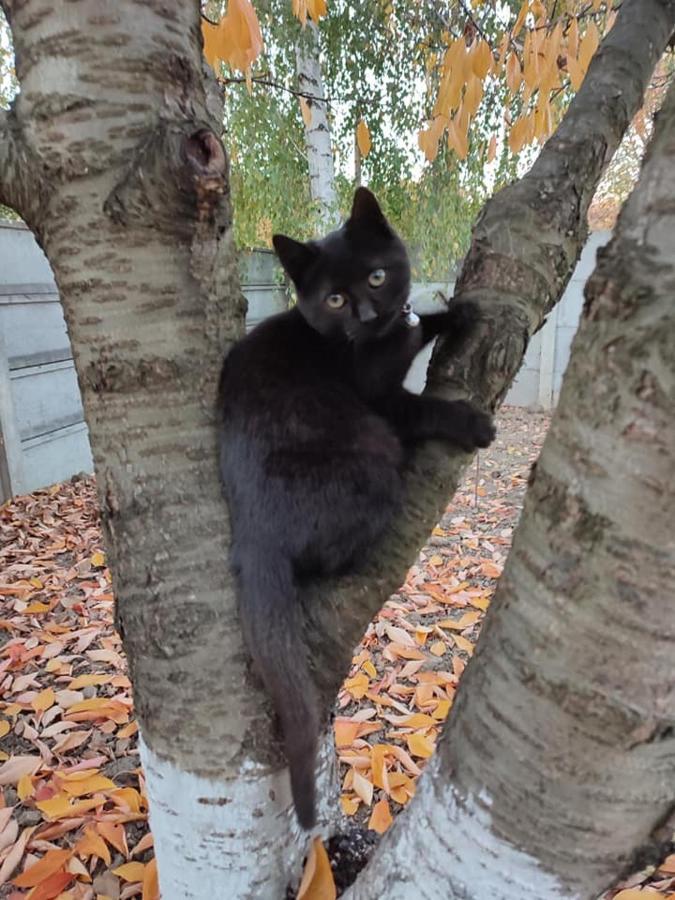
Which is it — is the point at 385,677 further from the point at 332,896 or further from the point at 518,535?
the point at 518,535

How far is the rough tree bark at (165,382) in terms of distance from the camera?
80cm

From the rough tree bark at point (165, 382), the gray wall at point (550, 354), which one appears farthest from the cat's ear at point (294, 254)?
the gray wall at point (550, 354)

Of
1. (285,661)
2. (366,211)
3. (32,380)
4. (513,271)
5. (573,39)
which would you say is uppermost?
(573,39)

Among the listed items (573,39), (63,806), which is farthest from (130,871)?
(573,39)

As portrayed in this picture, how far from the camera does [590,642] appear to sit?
0.52 meters

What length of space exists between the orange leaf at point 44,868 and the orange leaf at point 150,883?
19cm

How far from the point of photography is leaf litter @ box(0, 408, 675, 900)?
4.26 feet

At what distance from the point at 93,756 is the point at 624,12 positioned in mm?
2073

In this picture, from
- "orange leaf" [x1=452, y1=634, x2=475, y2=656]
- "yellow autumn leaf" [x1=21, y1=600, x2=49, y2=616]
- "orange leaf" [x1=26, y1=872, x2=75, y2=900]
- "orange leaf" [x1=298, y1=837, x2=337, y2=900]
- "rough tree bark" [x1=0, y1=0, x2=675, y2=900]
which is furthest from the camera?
"yellow autumn leaf" [x1=21, y1=600, x2=49, y2=616]

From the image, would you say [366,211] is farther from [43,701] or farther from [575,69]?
[43,701]

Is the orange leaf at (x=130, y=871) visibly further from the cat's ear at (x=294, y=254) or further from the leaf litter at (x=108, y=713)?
the cat's ear at (x=294, y=254)

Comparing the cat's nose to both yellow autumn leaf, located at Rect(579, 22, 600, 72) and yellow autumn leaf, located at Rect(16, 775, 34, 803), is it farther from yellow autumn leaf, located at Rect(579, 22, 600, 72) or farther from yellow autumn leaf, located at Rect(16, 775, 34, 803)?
yellow autumn leaf, located at Rect(16, 775, 34, 803)

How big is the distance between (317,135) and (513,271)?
3.42 m

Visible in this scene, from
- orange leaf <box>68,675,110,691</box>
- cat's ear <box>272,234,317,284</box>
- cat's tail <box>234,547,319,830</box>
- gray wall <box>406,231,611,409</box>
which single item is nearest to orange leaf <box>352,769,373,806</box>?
cat's tail <box>234,547,319,830</box>
